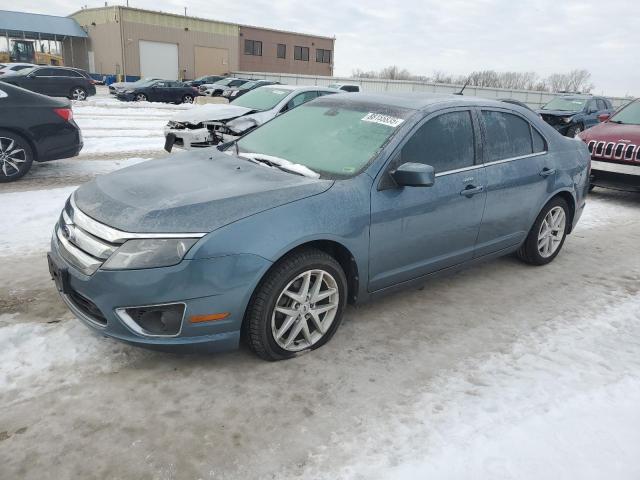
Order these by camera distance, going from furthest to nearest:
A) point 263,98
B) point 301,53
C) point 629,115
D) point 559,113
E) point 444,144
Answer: point 301,53 → point 559,113 → point 263,98 → point 629,115 → point 444,144

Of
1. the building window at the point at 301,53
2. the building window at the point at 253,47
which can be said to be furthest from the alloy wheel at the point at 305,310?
the building window at the point at 301,53

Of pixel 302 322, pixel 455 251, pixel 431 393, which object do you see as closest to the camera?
pixel 431 393

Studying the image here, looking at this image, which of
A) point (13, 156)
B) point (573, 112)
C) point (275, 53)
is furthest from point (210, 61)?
point (13, 156)

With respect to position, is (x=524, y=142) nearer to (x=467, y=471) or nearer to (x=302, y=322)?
(x=302, y=322)

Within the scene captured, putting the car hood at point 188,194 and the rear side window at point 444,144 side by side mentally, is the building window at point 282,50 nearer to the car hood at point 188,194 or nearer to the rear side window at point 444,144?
the rear side window at point 444,144

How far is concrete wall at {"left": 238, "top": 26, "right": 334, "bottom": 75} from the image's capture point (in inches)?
2189

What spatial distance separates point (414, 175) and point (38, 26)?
181 ft

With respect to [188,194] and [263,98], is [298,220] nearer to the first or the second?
[188,194]

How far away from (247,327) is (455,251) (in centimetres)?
182

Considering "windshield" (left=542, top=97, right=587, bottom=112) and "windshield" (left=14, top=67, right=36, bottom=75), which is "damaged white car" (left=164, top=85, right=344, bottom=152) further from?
"windshield" (left=14, top=67, right=36, bottom=75)

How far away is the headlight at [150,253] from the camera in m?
2.59

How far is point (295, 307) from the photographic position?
303cm

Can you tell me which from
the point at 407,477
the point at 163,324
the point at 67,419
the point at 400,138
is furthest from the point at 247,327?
the point at 400,138

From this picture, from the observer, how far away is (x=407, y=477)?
2.23 meters
